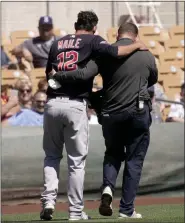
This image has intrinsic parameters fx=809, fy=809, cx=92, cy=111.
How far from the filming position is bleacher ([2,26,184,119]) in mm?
14609

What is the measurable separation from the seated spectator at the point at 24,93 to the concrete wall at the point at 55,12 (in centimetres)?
239

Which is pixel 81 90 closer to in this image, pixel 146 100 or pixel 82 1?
pixel 146 100

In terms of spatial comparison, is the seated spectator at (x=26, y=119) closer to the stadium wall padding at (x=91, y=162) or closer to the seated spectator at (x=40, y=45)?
the stadium wall padding at (x=91, y=162)

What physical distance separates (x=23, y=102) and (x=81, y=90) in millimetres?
5366

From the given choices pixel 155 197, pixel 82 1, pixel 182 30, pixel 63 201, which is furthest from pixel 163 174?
pixel 182 30

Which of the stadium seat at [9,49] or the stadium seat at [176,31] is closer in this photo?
the stadium seat at [9,49]

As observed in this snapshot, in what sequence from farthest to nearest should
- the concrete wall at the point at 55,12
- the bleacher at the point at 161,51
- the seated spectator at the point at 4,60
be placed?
the concrete wall at the point at 55,12, the seated spectator at the point at 4,60, the bleacher at the point at 161,51

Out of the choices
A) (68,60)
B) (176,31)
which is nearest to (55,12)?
(176,31)

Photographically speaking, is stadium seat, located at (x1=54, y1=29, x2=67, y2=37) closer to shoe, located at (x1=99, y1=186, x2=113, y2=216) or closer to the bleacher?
the bleacher

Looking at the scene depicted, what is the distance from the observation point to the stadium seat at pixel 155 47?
16.7m

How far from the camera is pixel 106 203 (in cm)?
725

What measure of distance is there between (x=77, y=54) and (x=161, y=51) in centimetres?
997

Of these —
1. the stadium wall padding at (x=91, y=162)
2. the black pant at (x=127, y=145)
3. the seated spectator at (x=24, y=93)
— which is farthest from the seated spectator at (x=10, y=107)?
the black pant at (x=127, y=145)

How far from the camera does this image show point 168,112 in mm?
13641
